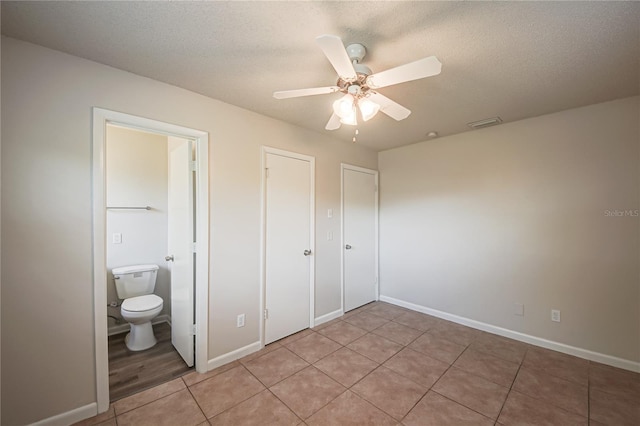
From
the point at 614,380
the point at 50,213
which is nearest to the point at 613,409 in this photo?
the point at 614,380

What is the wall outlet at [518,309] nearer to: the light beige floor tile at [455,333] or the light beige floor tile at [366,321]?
the light beige floor tile at [455,333]

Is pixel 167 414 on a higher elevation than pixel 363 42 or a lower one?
lower

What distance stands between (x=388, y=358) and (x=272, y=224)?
67.8 inches

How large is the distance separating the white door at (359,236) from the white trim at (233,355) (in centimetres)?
137

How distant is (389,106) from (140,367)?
298 centimetres

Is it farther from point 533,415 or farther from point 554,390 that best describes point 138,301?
point 554,390

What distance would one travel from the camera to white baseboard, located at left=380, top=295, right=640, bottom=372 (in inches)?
87.7

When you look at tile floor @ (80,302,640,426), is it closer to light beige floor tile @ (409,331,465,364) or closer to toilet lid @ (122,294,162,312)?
light beige floor tile @ (409,331,465,364)

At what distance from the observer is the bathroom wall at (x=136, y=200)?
292 cm

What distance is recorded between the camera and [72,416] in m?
1.62

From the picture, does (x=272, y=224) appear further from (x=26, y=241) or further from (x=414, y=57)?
(x=414, y=57)

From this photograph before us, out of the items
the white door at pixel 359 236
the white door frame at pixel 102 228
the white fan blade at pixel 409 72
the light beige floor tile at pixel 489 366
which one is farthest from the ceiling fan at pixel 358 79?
the light beige floor tile at pixel 489 366

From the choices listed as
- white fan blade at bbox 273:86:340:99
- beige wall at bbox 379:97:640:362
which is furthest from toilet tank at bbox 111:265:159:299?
beige wall at bbox 379:97:640:362

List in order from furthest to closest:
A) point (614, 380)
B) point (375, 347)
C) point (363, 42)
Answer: point (375, 347) < point (614, 380) < point (363, 42)
